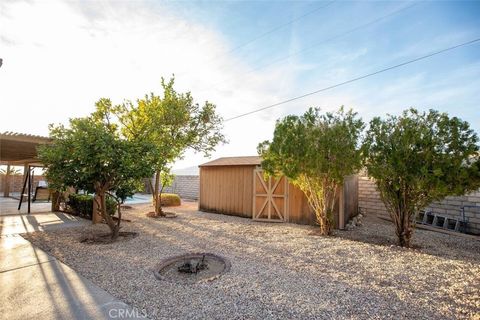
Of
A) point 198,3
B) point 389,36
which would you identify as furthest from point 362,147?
point 198,3

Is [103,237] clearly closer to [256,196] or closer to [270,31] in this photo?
[256,196]

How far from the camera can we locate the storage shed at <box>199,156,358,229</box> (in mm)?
8578

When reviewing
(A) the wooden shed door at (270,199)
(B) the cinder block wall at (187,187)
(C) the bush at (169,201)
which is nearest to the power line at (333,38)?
(A) the wooden shed door at (270,199)

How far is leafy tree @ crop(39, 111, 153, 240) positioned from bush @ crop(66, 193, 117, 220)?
259 centimetres

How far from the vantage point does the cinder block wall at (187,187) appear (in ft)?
58.9

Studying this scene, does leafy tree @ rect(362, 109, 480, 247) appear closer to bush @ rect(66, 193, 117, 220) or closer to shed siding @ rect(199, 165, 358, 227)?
shed siding @ rect(199, 165, 358, 227)

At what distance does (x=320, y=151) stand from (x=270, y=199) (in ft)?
11.5

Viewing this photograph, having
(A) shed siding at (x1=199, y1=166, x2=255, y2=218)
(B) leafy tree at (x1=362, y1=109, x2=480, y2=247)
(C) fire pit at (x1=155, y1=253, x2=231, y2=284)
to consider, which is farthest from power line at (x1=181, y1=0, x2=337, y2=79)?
(C) fire pit at (x1=155, y1=253, x2=231, y2=284)

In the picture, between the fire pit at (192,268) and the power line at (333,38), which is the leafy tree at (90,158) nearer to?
the fire pit at (192,268)

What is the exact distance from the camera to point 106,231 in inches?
264

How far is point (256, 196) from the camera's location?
942 centimetres

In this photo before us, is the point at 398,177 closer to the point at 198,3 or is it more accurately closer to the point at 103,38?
the point at 198,3

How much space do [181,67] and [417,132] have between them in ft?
27.2

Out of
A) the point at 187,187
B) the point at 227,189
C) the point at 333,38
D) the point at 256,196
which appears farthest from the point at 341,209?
the point at 187,187
